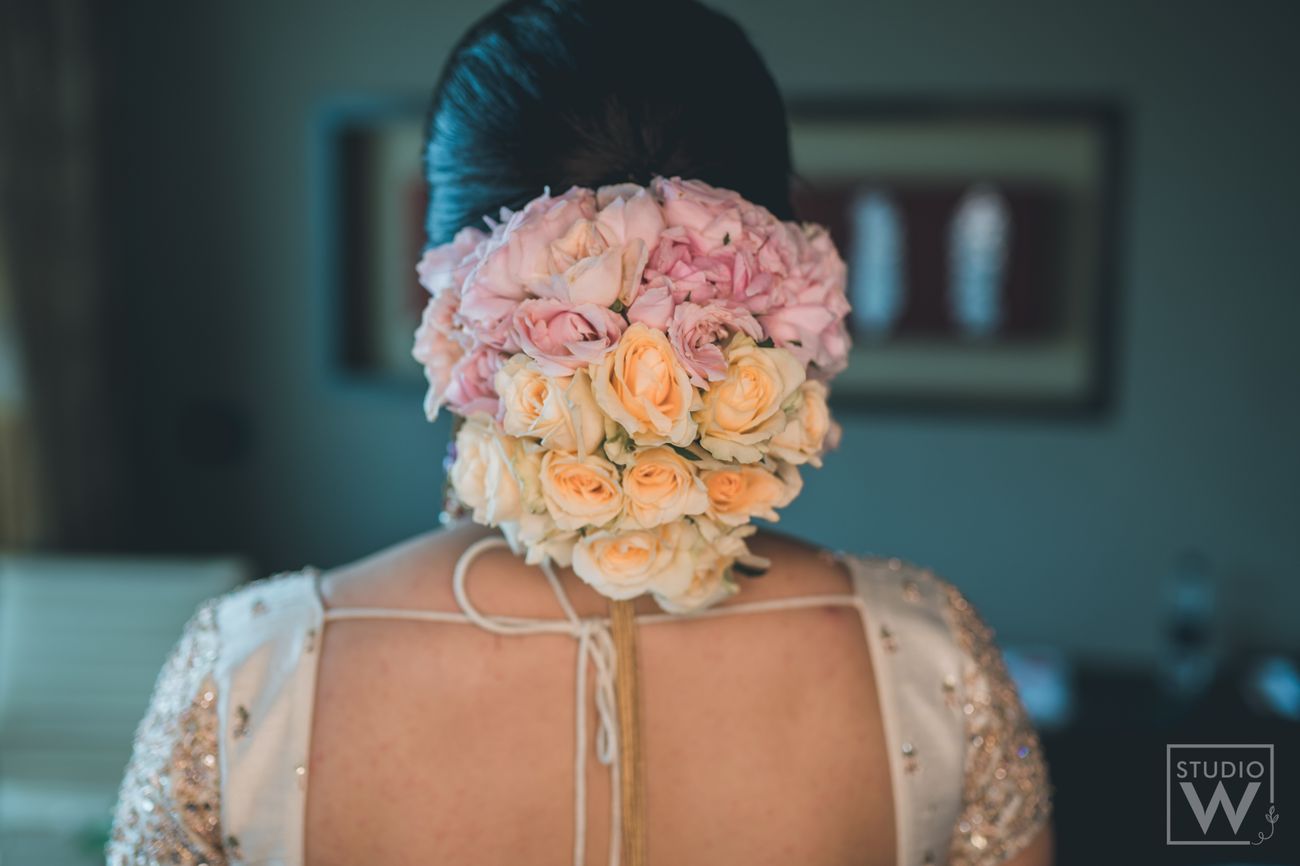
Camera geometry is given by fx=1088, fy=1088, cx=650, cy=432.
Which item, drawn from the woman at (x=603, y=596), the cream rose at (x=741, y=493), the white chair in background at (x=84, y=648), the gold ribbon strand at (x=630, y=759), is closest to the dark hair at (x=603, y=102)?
the woman at (x=603, y=596)

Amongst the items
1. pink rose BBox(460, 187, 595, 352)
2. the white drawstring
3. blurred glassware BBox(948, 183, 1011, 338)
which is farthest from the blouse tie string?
blurred glassware BBox(948, 183, 1011, 338)

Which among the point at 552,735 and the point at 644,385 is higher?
the point at 644,385

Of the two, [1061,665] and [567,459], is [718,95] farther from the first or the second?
[1061,665]

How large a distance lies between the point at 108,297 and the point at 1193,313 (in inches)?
115

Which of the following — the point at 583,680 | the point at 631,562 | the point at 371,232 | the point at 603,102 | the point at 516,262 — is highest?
the point at 371,232

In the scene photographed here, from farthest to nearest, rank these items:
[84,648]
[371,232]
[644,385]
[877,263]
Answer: [371,232]
[877,263]
[84,648]
[644,385]

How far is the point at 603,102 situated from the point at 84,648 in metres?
2.37

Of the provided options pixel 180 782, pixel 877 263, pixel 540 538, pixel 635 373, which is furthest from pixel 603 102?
pixel 877 263

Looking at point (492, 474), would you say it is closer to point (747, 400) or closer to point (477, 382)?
point (477, 382)

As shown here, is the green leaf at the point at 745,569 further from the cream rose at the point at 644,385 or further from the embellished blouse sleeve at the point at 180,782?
the embellished blouse sleeve at the point at 180,782

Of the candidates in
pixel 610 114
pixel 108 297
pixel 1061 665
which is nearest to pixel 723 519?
pixel 610 114

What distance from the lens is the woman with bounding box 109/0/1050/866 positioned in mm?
769

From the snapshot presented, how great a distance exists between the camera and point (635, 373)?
744mm

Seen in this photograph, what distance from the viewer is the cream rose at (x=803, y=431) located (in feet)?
2.65
